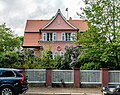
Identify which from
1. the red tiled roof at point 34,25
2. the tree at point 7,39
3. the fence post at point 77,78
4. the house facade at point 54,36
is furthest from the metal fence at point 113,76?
the tree at point 7,39

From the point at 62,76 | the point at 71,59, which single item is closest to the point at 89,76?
the point at 62,76

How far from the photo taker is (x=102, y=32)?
1120 inches

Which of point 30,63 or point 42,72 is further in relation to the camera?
point 30,63

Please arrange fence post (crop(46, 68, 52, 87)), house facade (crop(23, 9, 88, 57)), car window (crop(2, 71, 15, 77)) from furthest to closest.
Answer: house facade (crop(23, 9, 88, 57)) < fence post (crop(46, 68, 52, 87)) < car window (crop(2, 71, 15, 77))

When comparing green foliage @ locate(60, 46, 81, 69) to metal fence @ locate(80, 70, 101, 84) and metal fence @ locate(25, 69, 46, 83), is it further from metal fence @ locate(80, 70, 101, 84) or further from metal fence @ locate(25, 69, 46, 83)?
metal fence @ locate(25, 69, 46, 83)

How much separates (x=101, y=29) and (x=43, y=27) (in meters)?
25.3

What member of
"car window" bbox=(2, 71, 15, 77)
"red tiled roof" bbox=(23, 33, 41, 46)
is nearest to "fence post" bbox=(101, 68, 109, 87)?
"car window" bbox=(2, 71, 15, 77)

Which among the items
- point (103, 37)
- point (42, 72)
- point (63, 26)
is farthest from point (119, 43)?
point (63, 26)

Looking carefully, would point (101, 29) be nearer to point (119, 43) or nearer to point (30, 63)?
point (119, 43)

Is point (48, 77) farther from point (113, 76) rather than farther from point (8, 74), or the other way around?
point (8, 74)

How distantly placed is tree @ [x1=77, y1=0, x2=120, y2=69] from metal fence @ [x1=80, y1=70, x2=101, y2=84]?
151 cm

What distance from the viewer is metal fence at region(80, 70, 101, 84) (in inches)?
1069

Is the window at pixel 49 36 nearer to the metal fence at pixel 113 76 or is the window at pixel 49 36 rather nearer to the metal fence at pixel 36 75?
the metal fence at pixel 36 75

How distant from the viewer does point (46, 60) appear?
105ft
